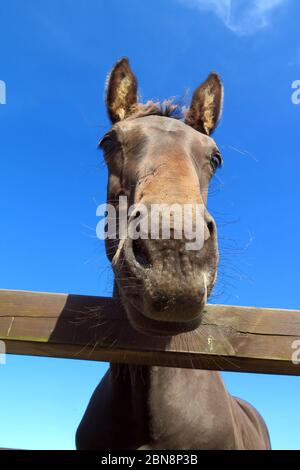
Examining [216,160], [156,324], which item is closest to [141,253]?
[156,324]

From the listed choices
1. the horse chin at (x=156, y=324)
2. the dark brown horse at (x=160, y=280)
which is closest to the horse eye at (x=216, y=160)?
the dark brown horse at (x=160, y=280)

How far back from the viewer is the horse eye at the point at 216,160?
15.3 feet

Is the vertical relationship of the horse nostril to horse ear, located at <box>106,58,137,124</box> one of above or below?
below

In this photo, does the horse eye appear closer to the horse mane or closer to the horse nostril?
the horse mane

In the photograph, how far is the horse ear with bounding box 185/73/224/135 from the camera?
212 inches

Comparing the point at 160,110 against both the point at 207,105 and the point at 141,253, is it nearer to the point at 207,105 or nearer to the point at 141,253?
the point at 207,105

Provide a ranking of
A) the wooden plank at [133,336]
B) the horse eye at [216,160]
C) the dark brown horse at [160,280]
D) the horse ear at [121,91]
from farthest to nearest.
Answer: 1. the horse ear at [121,91]
2. the horse eye at [216,160]
3. the wooden plank at [133,336]
4. the dark brown horse at [160,280]

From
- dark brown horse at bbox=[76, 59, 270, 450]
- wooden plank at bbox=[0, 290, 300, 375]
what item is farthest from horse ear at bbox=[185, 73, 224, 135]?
wooden plank at bbox=[0, 290, 300, 375]

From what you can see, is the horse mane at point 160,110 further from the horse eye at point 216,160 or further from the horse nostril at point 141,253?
the horse nostril at point 141,253

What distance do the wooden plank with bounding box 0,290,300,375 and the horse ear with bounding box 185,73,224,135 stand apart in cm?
295

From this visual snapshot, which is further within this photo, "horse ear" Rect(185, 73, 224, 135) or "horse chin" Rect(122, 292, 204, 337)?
"horse ear" Rect(185, 73, 224, 135)

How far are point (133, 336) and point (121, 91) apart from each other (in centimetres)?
350

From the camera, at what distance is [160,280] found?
2443 mm

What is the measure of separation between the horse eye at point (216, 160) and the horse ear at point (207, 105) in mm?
750
